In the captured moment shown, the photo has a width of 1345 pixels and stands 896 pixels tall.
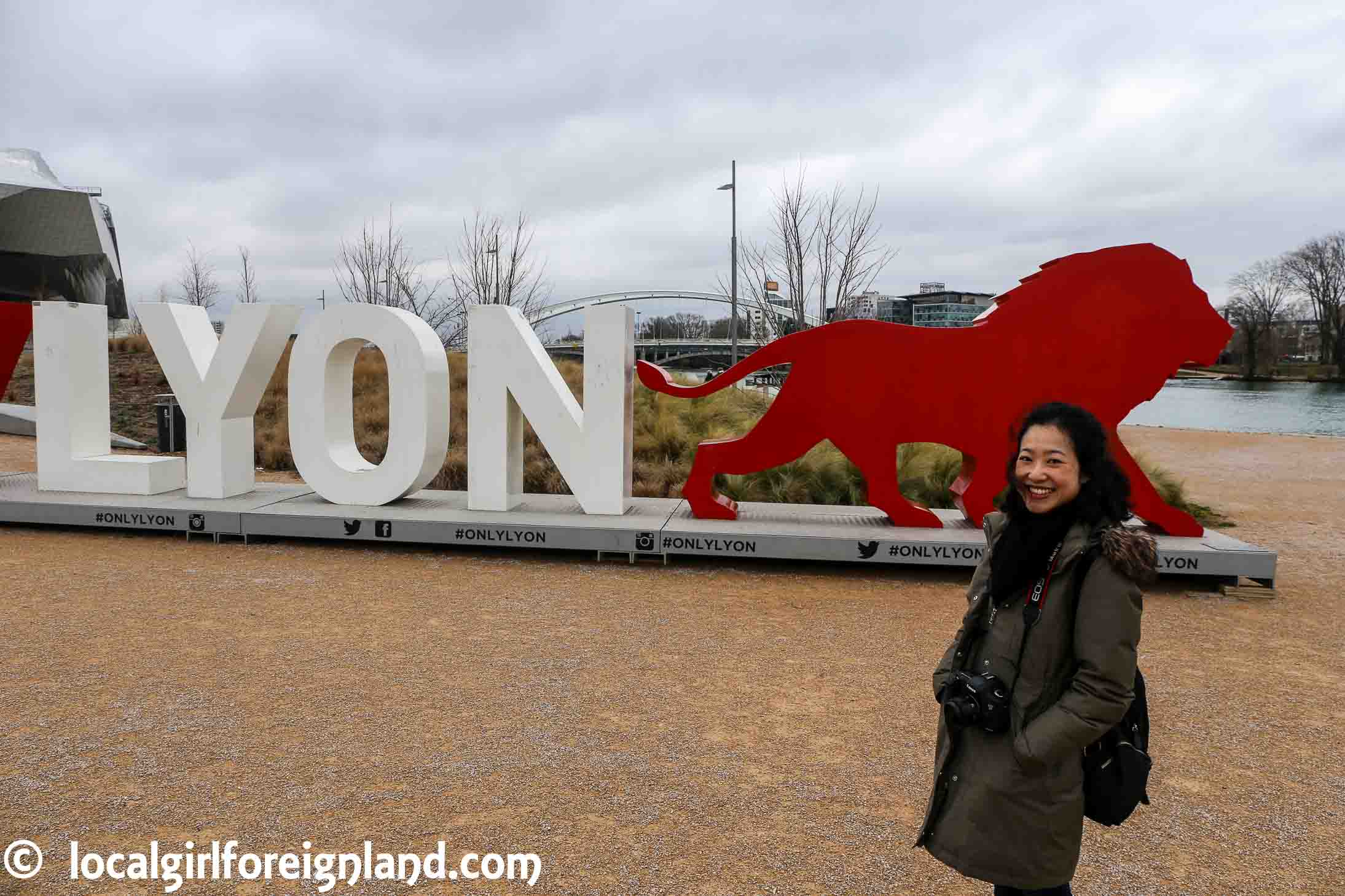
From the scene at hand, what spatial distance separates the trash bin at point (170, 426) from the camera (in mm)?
14734

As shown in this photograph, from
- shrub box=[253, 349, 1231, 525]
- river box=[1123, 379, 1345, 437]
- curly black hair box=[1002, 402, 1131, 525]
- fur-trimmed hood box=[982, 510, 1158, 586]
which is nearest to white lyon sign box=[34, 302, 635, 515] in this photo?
shrub box=[253, 349, 1231, 525]

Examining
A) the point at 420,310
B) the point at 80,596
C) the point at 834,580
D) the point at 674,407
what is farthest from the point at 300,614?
the point at 420,310

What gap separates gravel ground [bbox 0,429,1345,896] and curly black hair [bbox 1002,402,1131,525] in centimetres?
162

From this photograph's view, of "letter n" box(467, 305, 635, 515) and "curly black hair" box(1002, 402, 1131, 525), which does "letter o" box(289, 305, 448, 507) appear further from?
"curly black hair" box(1002, 402, 1131, 525)

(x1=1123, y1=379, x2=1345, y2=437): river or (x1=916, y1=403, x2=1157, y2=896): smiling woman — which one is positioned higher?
(x1=1123, y1=379, x2=1345, y2=437): river

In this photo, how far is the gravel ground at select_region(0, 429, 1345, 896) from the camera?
10.3ft

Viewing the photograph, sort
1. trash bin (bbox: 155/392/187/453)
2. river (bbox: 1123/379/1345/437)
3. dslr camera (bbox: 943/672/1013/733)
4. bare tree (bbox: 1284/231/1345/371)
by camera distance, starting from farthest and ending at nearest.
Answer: bare tree (bbox: 1284/231/1345/371) < river (bbox: 1123/379/1345/437) < trash bin (bbox: 155/392/187/453) < dslr camera (bbox: 943/672/1013/733)

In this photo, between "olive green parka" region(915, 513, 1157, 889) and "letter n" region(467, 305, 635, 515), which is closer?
"olive green parka" region(915, 513, 1157, 889)

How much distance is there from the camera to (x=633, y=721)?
13.8ft

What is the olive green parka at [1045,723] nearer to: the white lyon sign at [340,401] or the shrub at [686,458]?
the shrub at [686,458]

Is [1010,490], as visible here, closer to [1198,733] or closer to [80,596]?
[1198,733]

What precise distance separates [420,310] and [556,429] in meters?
17.2

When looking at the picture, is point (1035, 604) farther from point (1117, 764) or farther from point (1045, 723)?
point (1117, 764)

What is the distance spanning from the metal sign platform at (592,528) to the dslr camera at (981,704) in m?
5.21
